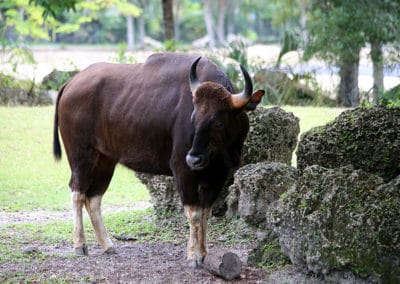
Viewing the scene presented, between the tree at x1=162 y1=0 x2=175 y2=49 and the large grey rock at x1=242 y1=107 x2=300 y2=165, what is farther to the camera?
the tree at x1=162 y1=0 x2=175 y2=49

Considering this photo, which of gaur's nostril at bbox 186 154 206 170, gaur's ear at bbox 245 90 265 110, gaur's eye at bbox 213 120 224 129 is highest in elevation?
gaur's ear at bbox 245 90 265 110

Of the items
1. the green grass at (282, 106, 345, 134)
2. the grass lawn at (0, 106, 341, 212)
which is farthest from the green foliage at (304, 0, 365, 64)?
the grass lawn at (0, 106, 341, 212)

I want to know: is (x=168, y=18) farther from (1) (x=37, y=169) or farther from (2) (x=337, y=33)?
(1) (x=37, y=169)

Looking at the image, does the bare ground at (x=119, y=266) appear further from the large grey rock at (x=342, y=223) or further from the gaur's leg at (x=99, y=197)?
the large grey rock at (x=342, y=223)

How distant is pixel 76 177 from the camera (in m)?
8.55

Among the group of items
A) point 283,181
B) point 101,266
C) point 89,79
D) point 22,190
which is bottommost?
point 22,190

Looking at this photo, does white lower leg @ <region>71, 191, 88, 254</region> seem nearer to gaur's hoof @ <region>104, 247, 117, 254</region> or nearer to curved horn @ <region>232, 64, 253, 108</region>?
gaur's hoof @ <region>104, 247, 117, 254</region>

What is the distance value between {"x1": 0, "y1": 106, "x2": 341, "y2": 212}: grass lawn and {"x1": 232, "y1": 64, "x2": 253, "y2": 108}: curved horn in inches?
224

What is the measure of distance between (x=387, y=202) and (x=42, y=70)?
1681cm

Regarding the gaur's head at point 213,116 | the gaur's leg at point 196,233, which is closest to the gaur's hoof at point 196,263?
the gaur's leg at point 196,233

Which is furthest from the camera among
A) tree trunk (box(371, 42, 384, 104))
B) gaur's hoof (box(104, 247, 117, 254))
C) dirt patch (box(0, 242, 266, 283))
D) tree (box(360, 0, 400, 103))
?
tree trunk (box(371, 42, 384, 104))

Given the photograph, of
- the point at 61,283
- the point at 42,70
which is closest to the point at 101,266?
the point at 61,283

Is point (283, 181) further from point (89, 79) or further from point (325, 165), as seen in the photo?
point (89, 79)

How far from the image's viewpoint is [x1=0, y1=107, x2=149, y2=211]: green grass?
12.7 m
